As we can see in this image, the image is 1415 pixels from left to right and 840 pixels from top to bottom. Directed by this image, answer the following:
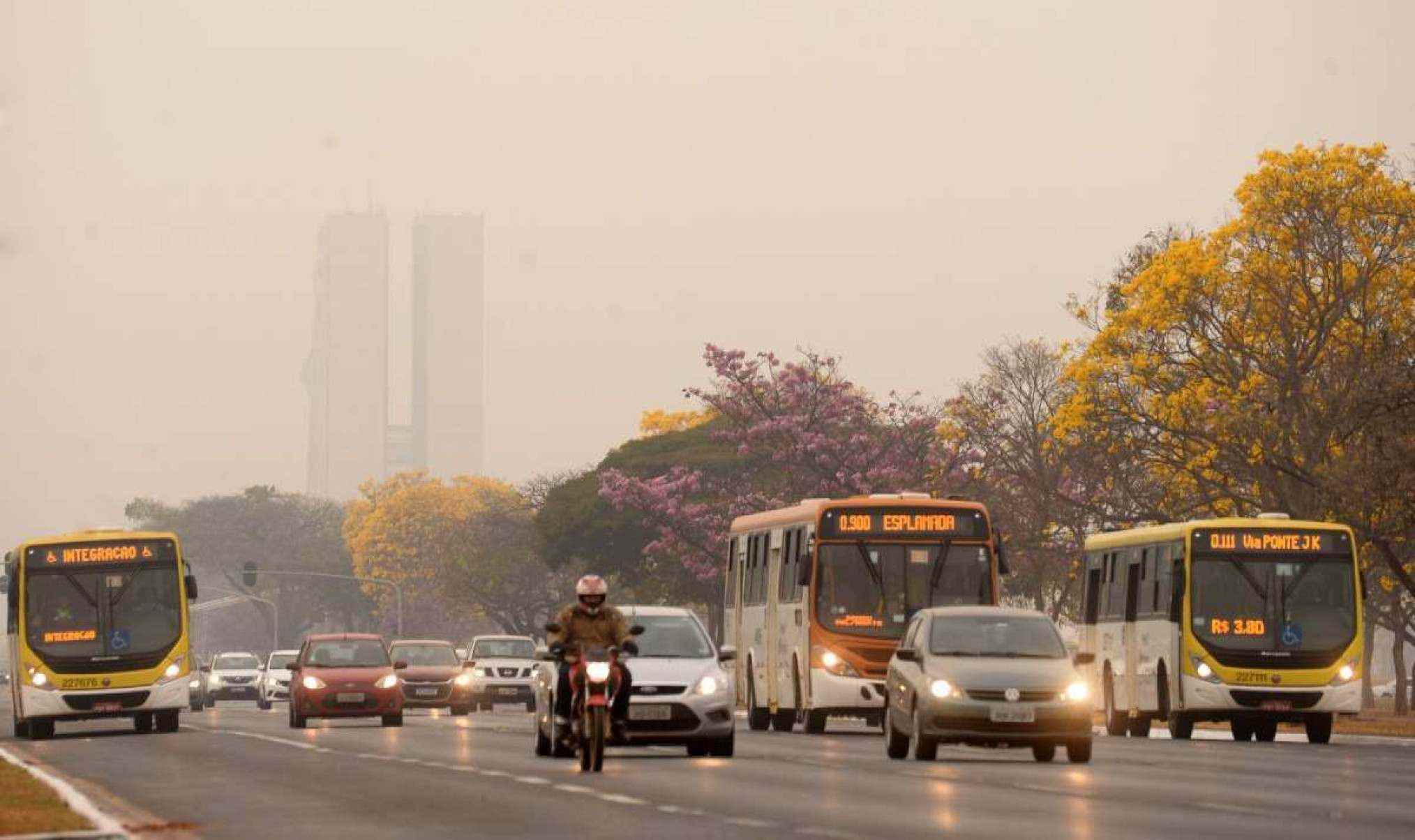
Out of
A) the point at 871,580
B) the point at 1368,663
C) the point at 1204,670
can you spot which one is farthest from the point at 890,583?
the point at 1368,663

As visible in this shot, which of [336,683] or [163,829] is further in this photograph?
[336,683]

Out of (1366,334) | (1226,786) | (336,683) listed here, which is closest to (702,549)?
(1366,334)

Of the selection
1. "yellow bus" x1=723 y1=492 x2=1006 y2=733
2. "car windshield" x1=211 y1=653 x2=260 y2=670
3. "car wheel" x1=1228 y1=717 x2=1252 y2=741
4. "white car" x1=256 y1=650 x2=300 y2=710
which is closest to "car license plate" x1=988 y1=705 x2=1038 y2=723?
"yellow bus" x1=723 y1=492 x2=1006 y2=733

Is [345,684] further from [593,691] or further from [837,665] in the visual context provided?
[593,691]

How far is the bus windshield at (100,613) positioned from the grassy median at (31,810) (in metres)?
16.2

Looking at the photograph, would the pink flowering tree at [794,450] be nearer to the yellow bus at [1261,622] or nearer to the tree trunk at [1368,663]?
the tree trunk at [1368,663]

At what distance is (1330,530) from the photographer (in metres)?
39.6

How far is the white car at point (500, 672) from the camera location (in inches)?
2527

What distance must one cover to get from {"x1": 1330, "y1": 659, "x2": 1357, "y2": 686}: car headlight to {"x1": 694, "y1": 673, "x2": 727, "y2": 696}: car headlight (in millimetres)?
11928

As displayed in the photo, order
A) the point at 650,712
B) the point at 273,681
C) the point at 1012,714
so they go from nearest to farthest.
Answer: the point at 1012,714 → the point at 650,712 → the point at 273,681

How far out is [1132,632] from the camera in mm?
42719

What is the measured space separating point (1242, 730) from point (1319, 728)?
66.0 inches

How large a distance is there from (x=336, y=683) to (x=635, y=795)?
23940mm

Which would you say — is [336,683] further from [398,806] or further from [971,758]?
[398,806]
